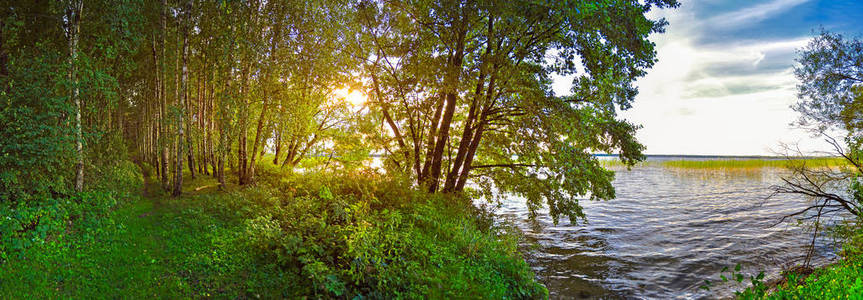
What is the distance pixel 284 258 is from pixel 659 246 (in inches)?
554

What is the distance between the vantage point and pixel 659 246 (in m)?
15.0

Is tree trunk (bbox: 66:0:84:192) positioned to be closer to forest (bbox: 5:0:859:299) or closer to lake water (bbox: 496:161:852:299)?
forest (bbox: 5:0:859:299)

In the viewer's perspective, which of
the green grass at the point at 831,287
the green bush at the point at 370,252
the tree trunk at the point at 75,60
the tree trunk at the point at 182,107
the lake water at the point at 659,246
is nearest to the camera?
the green bush at the point at 370,252

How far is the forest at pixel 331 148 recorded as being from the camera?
743 cm

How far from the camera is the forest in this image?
293 inches

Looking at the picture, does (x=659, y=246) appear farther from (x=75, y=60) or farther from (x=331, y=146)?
(x=75, y=60)

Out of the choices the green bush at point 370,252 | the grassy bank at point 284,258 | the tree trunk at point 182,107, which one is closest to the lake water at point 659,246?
the green bush at point 370,252

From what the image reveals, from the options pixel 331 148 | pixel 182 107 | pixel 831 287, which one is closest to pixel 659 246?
pixel 831 287

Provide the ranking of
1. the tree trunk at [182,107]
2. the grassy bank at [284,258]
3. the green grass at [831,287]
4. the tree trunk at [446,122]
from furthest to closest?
the tree trunk at [182,107], the tree trunk at [446,122], the green grass at [831,287], the grassy bank at [284,258]

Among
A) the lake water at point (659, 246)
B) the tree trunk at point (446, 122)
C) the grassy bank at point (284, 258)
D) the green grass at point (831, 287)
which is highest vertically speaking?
the tree trunk at point (446, 122)

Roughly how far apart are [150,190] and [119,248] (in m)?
11.5

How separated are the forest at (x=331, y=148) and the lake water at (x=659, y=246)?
1473 mm

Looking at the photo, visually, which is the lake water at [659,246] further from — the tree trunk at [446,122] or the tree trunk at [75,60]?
the tree trunk at [75,60]

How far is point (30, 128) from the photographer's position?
33.8 feet
